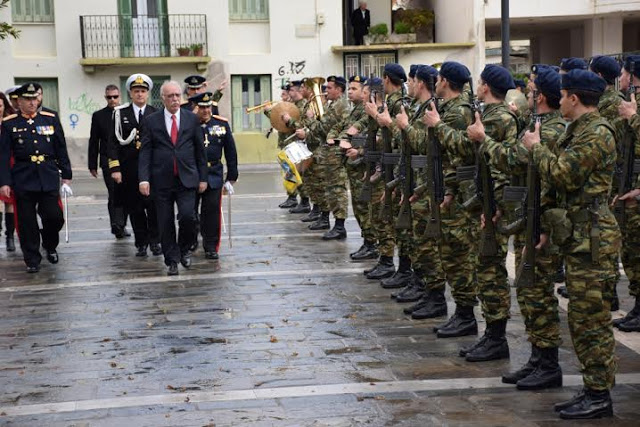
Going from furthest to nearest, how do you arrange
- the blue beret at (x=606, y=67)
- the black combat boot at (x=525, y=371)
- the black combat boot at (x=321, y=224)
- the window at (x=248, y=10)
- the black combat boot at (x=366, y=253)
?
the window at (x=248, y=10) < the black combat boot at (x=321, y=224) < the black combat boot at (x=366, y=253) < the blue beret at (x=606, y=67) < the black combat boot at (x=525, y=371)

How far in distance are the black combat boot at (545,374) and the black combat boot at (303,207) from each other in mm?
11099

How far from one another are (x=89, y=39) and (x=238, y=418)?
90.8ft

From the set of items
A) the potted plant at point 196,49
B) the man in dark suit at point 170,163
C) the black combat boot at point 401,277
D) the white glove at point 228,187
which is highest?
the potted plant at point 196,49

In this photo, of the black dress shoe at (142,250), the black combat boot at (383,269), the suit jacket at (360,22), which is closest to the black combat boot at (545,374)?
the black combat boot at (383,269)

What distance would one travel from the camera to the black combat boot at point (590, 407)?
6.45 m

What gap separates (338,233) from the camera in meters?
14.8

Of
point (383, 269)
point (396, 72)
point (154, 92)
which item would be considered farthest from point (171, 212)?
point (154, 92)

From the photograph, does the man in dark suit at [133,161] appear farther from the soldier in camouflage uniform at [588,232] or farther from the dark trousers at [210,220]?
the soldier in camouflage uniform at [588,232]

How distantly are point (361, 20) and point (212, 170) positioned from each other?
22.0 metres

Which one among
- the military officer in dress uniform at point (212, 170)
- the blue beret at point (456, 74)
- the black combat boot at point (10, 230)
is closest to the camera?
the blue beret at point (456, 74)

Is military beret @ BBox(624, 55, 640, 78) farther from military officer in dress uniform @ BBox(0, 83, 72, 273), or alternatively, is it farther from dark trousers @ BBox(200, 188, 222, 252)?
military officer in dress uniform @ BBox(0, 83, 72, 273)

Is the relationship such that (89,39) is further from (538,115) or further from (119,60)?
(538,115)

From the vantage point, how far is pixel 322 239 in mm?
14836

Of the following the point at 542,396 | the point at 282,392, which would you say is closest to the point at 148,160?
the point at 282,392
